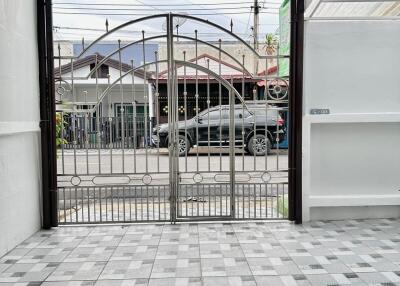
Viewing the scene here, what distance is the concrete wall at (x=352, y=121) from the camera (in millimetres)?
3734

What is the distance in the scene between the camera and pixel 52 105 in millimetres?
3680

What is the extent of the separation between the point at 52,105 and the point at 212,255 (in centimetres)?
207

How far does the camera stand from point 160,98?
4.14m

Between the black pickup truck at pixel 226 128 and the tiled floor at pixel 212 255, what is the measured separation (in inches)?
34.6

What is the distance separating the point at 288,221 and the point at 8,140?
2706 millimetres

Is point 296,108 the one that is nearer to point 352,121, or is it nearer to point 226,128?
point 352,121

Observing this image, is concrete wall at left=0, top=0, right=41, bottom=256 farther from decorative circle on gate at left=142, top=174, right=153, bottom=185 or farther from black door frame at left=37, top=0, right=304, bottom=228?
decorative circle on gate at left=142, top=174, right=153, bottom=185

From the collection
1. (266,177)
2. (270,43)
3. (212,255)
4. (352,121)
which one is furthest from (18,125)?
(270,43)

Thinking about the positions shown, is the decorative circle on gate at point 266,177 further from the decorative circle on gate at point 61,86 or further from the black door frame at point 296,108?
the decorative circle on gate at point 61,86

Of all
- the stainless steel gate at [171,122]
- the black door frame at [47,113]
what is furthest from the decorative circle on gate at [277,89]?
the black door frame at [47,113]

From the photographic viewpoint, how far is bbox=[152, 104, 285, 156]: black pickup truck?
3896 mm

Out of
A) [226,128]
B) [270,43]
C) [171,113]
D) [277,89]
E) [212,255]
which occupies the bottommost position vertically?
[212,255]

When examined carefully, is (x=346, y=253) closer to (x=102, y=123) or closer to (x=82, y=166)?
(x=102, y=123)

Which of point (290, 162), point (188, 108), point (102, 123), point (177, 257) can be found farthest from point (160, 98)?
point (177, 257)
